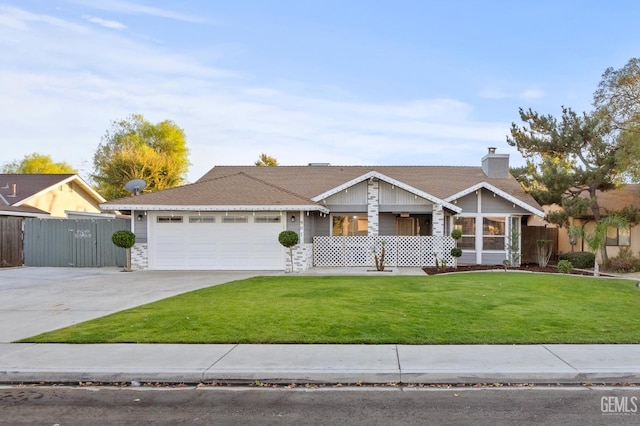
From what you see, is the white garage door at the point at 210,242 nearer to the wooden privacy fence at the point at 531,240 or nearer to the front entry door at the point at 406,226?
the front entry door at the point at 406,226

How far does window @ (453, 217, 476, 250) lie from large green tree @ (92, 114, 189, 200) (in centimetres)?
3032

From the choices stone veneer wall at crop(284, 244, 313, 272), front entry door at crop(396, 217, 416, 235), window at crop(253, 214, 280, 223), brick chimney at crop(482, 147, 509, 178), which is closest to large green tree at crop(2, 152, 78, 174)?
window at crop(253, 214, 280, 223)

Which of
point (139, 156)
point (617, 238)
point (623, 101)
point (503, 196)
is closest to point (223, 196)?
point (503, 196)

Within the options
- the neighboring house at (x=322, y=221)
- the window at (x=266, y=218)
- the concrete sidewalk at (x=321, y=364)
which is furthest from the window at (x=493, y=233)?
the concrete sidewalk at (x=321, y=364)

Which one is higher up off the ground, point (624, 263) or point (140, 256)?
point (140, 256)

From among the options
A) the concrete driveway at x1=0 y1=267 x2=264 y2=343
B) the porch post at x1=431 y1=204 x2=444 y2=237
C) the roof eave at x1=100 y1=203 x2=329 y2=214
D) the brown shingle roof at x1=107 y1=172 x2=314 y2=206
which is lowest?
the concrete driveway at x1=0 y1=267 x2=264 y2=343

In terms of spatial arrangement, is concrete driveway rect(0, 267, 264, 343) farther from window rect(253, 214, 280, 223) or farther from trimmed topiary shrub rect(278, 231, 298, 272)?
window rect(253, 214, 280, 223)

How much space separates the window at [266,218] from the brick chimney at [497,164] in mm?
13030

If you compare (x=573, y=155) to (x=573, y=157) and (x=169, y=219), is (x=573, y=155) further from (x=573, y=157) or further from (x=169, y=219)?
(x=169, y=219)

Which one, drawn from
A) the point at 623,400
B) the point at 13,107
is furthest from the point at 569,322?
the point at 13,107

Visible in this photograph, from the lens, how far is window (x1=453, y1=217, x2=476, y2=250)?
21.7 metres

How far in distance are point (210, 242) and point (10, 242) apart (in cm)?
918

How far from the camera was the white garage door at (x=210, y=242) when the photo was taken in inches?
→ 754

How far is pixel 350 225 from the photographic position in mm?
22453
